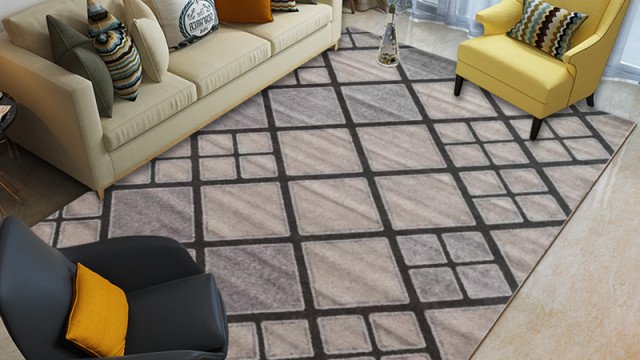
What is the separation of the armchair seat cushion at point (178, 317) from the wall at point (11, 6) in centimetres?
203

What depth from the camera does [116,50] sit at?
3.52 meters

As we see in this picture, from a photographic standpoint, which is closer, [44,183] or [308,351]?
[308,351]

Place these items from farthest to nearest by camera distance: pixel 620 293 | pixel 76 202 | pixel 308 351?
pixel 76 202 < pixel 620 293 < pixel 308 351

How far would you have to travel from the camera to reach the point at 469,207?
367 cm

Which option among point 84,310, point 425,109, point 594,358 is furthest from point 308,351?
point 425,109

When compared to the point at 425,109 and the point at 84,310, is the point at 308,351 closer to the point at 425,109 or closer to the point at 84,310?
the point at 84,310

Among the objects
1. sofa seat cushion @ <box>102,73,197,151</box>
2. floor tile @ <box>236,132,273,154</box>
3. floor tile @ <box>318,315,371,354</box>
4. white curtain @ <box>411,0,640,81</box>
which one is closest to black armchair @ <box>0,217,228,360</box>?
floor tile @ <box>318,315,371,354</box>

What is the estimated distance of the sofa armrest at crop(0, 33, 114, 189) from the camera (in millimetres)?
3316

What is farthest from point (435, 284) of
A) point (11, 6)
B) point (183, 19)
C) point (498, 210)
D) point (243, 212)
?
point (11, 6)

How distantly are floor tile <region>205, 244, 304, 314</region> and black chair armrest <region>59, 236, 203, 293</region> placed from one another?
0.49 m

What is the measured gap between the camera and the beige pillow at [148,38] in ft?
12.1

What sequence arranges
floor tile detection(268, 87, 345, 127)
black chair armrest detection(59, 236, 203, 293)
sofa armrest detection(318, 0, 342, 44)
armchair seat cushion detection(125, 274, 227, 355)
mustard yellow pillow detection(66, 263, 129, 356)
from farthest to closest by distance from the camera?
sofa armrest detection(318, 0, 342, 44) → floor tile detection(268, 87, 345, 127) → black chair armrest detection(59, 236, 203, 293) → armchair seat cushion detection(125, 274, 227, 355) → mustard yellow pillow detection(66, 263, 129, 356)

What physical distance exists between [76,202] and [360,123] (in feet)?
5.76

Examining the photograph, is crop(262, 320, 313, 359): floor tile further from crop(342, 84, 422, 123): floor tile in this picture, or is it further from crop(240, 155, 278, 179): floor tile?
crop(342, 84, 422, 123): floor tile
